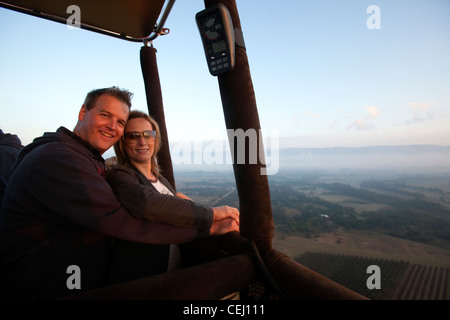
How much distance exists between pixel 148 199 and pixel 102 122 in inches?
26.1

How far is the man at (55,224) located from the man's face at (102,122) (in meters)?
0.31

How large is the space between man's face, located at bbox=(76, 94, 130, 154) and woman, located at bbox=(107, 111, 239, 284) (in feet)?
0.60

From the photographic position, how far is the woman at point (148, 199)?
94cm

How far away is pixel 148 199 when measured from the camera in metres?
0.93

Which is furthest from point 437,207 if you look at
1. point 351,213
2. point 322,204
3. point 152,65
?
point 152,65

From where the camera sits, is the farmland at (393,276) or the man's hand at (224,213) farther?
the farmland at (393,276)

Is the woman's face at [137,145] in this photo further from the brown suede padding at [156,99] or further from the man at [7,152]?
the man at [7,152]

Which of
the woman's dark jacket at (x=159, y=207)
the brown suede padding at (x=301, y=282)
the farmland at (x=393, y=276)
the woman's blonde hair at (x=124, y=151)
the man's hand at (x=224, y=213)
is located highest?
the woman's blonde hair at (x=124, y=151)

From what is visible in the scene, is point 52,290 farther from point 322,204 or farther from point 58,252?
point 322,204

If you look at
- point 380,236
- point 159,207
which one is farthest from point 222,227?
point 380,236

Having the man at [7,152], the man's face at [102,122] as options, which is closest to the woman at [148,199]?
the man's face at [102,122]

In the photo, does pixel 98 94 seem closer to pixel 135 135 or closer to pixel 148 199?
pixel 135 135
